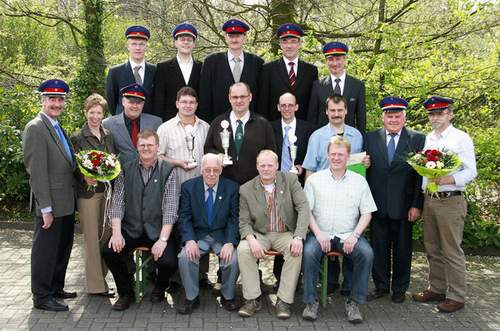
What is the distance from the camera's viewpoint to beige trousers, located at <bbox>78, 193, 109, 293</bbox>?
19.1 feet

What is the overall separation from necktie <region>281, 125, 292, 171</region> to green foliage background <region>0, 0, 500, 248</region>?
2085mm

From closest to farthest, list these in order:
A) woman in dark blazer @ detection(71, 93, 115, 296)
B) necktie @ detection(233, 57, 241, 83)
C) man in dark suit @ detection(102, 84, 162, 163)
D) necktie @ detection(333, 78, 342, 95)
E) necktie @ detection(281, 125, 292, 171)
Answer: woman in dark blazer @ detection(71, 93, 115, 296) < man in dark suit @ detection(102, 84, 162, 163) < necktie @ detection(281, 125, 292, 171) < necktie @ detection(333, 78, 342, 95) < necktie @ detection(233, 57, 241, 83)

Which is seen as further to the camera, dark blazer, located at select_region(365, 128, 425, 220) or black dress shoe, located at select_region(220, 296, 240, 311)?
dark blazer, located at select_region(365, 128, 425, 220)

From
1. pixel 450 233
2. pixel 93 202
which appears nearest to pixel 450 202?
pixel 450 233

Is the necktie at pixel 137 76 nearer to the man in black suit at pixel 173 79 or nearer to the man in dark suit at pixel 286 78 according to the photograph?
the man in black suit at pixel 173 79

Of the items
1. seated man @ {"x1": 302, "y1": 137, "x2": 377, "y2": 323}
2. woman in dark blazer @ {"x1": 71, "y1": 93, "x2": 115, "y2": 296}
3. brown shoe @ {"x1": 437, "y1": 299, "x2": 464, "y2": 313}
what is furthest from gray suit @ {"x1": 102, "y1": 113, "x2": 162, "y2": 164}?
brown shoe @ {"x1": 437, "y1": 299, "x2": 464, "y2": 313}

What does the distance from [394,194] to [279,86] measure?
202 cm

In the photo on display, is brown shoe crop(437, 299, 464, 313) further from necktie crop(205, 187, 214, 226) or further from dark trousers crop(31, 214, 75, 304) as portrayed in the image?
dark trousers crop(31, 214, 75, 304)

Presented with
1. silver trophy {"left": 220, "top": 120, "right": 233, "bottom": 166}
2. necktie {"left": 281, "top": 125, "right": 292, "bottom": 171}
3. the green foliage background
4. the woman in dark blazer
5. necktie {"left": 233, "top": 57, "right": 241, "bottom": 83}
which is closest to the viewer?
the woman in dark blazer

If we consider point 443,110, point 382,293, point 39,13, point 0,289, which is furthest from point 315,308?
point 39,13

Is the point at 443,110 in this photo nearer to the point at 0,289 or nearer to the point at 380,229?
the point at 380,229

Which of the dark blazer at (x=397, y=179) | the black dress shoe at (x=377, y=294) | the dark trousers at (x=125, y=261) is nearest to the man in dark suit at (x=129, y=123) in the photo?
the dark trousers at (x=125, y=261)

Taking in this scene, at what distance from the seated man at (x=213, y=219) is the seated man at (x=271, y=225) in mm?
113

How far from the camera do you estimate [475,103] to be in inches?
328
